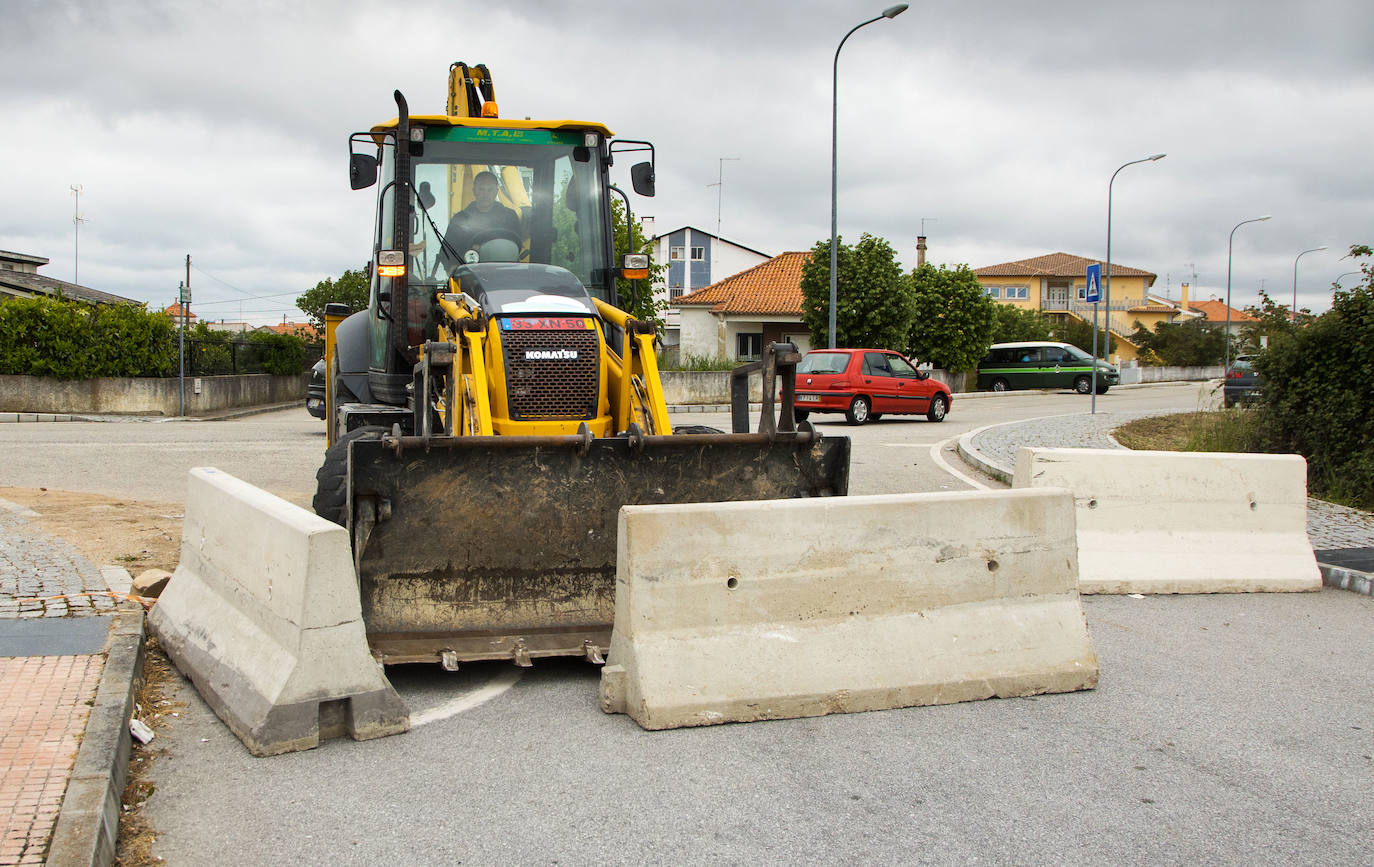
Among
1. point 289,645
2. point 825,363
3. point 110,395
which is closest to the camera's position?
point 289,645

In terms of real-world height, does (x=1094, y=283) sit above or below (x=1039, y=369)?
above

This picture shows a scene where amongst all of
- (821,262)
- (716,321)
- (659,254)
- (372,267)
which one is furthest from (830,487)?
(659,254)

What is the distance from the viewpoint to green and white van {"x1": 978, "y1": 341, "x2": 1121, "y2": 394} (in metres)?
41.4

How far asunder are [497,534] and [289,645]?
49.2 inches

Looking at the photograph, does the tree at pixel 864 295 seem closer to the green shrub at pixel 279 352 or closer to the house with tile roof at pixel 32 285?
the green shrub at pixel 279 352

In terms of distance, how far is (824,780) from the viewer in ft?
13.1

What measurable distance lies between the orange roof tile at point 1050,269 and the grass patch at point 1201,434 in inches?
3263

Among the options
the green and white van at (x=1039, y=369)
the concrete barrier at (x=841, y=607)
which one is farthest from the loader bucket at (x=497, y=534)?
the green and white van at (x=1039, y=369)

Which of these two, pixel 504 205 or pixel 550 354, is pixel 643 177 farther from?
pixel 550 354

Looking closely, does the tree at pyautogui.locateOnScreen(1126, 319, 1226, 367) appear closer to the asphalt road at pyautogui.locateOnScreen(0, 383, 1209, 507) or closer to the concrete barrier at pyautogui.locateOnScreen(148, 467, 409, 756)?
the asphalt road at pyautogui.locateOnScreen(0, 383, 1209, 507)

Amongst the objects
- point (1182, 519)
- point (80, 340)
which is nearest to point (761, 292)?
point (80, 340)

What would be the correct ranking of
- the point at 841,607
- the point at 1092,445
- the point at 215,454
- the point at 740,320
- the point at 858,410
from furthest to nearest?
the point at 740,320 < the point at 858,410 < the point at 1092,445 < the point at 215,454 < the point at 841,607

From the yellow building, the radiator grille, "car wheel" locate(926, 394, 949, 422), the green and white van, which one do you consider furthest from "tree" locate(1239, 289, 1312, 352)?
the yellow building

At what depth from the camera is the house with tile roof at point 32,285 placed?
113 ft
